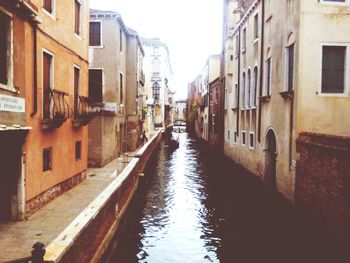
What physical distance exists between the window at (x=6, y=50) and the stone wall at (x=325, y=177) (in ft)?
25.8

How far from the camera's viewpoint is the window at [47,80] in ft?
33.8

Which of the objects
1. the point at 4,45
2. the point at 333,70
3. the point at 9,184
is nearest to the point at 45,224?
the point at 9,184

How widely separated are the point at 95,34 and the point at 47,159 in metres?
10.5

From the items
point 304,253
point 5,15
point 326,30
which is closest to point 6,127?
point 5,15

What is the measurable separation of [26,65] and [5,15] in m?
1.31

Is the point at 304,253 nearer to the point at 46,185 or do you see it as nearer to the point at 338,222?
the point at 338,222

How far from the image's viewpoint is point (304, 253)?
893cm

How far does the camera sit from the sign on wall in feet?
25.5

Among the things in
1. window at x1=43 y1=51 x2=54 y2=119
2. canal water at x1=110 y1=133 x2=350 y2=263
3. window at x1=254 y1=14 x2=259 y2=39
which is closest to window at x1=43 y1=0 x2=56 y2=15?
window at x1=43 y1=51 x2=54 y2=119

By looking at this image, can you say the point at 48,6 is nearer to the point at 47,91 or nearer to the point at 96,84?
the point at 47,91

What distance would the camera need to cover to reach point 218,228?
11.3 m

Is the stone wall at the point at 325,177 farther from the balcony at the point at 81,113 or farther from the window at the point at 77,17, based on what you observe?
the window at the point at 77,17

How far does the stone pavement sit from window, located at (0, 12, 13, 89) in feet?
10.6

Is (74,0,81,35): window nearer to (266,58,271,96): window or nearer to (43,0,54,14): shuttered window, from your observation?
(43,0,54,14): shuttered window
